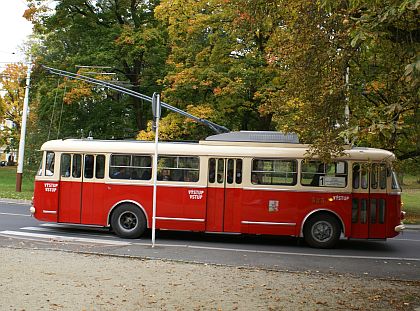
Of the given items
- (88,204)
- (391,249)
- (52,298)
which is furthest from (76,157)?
(391,249)

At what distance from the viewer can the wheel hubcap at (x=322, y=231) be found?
13391 millimetres

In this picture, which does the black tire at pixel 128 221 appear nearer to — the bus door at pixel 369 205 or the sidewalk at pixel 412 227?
the bus door at pixel 369 205

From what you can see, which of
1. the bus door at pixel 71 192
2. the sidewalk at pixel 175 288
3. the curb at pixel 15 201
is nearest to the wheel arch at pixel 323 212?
the sidewalk at pixel 175 288

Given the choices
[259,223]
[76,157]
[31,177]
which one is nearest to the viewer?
[259,223]

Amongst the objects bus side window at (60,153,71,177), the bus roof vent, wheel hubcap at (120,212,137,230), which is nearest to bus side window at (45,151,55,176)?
bus side window at (60,153,71,177)

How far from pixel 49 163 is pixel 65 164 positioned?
1.78ft

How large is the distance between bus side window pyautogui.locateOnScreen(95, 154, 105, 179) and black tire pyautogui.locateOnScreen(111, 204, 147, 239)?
108cm

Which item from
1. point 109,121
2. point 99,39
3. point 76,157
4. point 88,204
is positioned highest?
point 99,39

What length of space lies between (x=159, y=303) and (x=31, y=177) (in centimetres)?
2766

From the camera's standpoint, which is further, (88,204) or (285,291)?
(88,204)

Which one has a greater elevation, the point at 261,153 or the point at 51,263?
the point at 261,153

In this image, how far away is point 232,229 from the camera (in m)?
13.6

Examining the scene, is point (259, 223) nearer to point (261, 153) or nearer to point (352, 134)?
point (261, 153)

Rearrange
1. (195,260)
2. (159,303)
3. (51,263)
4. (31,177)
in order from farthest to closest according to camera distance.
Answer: (31,177) < (195,260) < (51,263) < (159,303)
